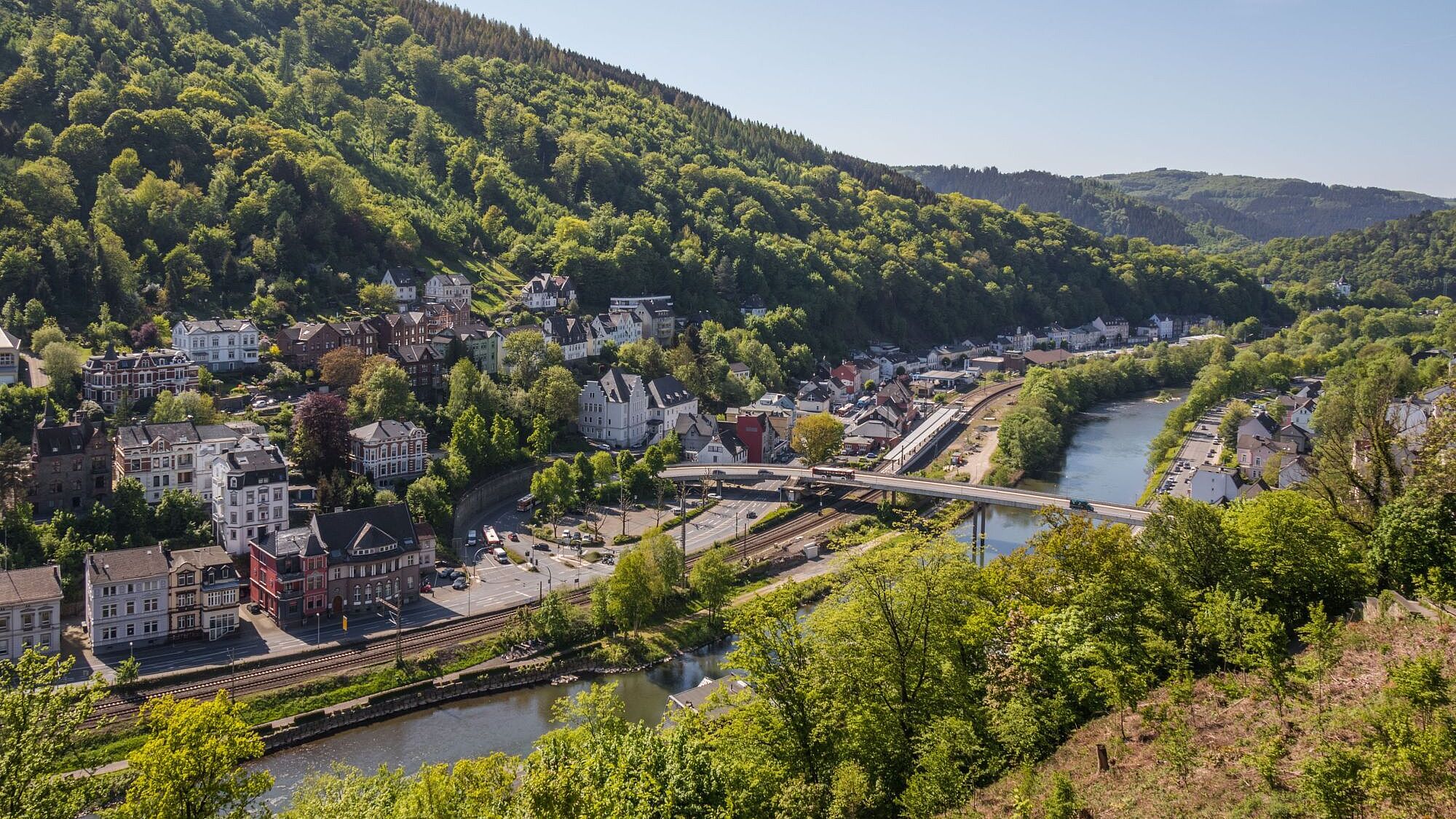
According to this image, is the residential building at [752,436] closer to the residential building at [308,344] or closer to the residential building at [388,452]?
the residential building at [388,452]

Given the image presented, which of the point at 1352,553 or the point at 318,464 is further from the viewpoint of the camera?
the point at 318,464

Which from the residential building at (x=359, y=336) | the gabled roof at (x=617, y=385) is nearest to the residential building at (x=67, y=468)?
the residential building at (x=359, y=336)

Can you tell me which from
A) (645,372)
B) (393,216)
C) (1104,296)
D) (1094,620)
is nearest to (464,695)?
(1094,620)

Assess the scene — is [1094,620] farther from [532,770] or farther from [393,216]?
[393,216]

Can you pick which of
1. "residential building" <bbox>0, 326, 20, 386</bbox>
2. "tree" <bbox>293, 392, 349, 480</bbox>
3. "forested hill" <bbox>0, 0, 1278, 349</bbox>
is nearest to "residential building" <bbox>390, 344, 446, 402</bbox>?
"tree" <bbox>293, 392, 349, 480</bbox>

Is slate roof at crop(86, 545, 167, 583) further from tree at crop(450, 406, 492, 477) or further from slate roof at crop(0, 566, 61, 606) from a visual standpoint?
tree at crop(450, 406, 492, 477)

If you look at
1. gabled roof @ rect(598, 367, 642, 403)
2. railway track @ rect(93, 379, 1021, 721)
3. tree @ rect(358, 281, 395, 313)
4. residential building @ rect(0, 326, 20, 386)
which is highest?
tree @ rect(358, 281, 395, 313)
